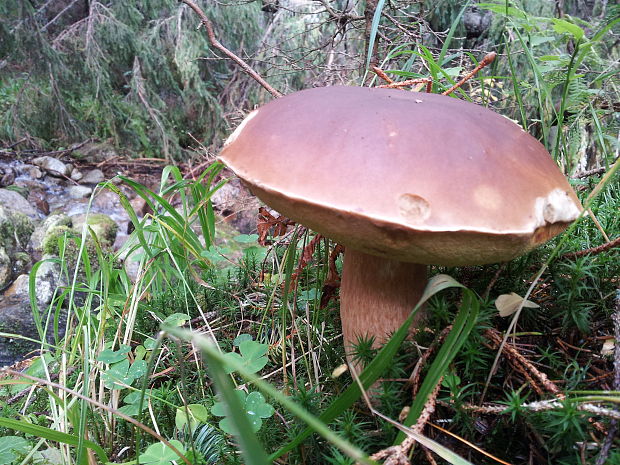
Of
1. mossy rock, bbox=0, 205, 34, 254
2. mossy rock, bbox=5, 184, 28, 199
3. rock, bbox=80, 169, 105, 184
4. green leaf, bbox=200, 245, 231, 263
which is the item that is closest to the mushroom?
green leaf, bbox=200, 245, 231, 263

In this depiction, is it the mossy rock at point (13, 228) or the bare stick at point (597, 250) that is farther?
the mossy rock at point (13, 228)

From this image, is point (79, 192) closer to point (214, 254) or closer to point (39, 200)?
point (39, 200)

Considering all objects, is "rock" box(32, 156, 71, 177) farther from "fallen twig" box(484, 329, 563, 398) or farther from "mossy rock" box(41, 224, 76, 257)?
"fallen twig" box(484, 329, 563, 398)

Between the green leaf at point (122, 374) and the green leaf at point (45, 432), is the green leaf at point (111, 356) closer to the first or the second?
the green leaf at point (122, 374)

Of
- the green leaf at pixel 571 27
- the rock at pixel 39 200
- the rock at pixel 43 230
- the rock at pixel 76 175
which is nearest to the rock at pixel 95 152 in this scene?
the rock at pixel 76 175

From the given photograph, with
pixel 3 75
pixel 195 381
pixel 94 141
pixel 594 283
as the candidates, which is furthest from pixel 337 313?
pixel 94 141

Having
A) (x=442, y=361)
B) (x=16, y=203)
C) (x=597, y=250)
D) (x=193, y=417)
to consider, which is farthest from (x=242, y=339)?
(x=16, y=203)

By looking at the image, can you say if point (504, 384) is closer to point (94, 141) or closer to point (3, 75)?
point (3, 75)
